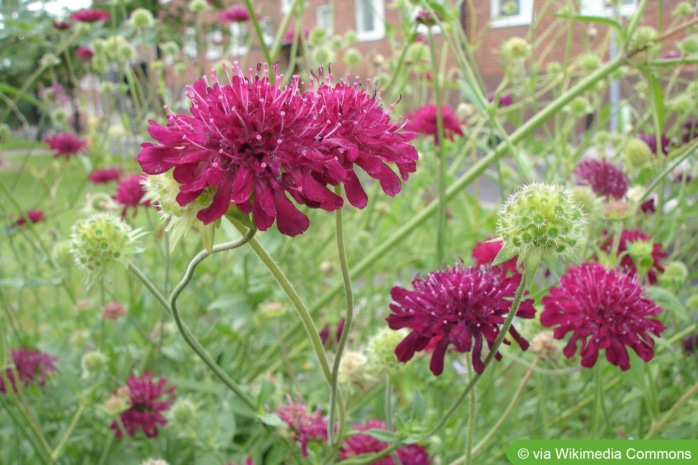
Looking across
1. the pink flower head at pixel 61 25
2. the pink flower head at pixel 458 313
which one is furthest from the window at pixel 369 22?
the pink flower head at pixel 458 313

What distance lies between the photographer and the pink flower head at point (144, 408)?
851 millimetres

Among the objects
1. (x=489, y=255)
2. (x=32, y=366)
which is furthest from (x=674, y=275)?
(x=32, y=366)

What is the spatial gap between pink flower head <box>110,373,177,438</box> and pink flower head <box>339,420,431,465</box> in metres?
0.30

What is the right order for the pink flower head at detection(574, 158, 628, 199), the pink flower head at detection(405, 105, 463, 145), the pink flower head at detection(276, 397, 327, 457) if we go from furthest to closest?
1. the pink flower head at detection(405, 105, 463, 145)
2. the pink flower head at detection(574, 158, 628, 199)
3. the pink flower head at detection(276, 397, 327, 457)

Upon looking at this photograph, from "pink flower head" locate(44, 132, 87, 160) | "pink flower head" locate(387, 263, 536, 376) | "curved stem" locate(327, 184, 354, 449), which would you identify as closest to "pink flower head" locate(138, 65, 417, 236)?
"curved stem" locate(327, 184, 354, 449)

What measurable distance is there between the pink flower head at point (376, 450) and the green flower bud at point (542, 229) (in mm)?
339

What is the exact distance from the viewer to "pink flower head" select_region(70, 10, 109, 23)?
1.39 metres

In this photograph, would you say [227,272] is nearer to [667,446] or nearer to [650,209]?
[650,209]

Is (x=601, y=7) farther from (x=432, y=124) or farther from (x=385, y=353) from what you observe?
(x=385, y=353)

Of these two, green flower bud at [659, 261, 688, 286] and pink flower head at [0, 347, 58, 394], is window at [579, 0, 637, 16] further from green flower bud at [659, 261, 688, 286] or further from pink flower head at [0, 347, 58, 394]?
pink flower head at [0, 347, 58, 394]

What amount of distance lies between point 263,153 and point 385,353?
0.35 metres

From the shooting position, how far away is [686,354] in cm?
89

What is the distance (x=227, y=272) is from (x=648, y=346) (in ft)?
3.76

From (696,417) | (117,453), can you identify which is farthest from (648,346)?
(117,453)
